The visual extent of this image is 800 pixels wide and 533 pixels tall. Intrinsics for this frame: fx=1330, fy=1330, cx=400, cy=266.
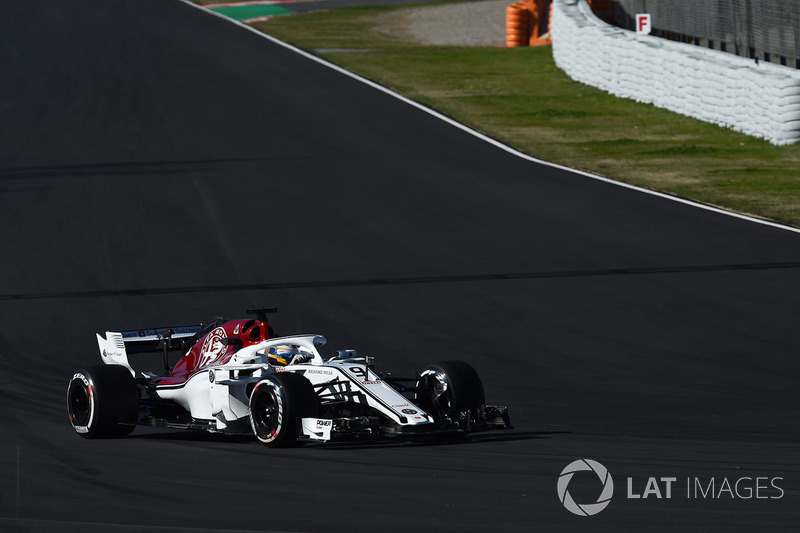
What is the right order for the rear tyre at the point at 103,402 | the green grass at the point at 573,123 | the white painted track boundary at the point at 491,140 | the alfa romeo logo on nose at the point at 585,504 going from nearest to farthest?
the alfa romeo logo on nose at the point at 585,504
the rear tyre at the point at 103,402
the white painted track boundary at the point at 491,140
the green grass at the point at 573,123

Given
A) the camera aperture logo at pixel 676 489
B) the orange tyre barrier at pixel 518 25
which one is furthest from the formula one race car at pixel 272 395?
the orange tyre barrier at pixel 518 25

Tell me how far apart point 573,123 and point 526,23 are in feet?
43.4

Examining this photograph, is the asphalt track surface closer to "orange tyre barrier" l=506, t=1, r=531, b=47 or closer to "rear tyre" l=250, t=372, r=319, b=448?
"rear tyre" l=250, t=372, r=319, b=448

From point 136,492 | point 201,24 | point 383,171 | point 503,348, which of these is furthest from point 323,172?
point 201,24

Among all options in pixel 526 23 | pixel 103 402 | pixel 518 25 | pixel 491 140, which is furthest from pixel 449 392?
pixel 526 23

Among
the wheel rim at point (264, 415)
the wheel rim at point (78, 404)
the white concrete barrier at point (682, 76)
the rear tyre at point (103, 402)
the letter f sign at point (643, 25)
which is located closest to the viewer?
the wheel rim at point (264, 415)

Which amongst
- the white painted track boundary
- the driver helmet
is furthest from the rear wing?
the white painted track boundary

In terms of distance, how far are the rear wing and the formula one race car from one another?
19mm

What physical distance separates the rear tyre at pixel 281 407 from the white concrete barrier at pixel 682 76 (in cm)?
1811

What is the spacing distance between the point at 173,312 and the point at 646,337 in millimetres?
5838

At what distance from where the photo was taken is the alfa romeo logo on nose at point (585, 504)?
7.72m

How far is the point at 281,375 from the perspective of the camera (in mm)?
9695

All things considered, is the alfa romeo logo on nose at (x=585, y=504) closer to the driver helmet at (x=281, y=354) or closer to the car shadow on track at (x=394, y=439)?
the car shadow on track at (x=394, y=439)

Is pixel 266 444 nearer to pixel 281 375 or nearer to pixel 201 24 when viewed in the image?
pixel 281 375
